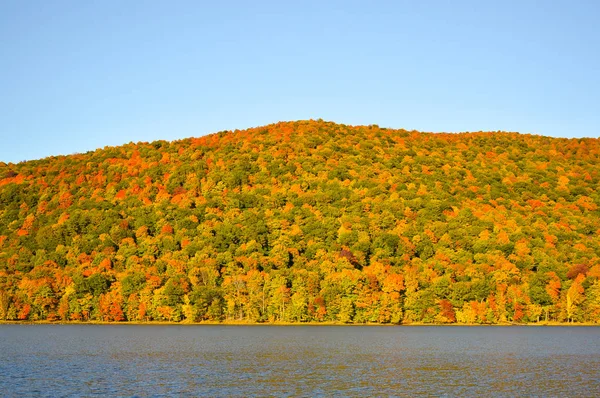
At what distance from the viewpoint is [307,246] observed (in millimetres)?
159875

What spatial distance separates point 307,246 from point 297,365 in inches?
3670

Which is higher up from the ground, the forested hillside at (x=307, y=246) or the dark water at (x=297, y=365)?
the forested hillside at (x=307, y=246)

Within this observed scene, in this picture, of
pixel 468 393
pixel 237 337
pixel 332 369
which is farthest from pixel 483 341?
pixel 468 393

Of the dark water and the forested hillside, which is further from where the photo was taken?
the forested hillside

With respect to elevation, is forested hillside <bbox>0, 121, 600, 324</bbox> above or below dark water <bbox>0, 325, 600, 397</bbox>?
above

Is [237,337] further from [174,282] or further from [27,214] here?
[27,214]

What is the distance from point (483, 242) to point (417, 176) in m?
42.3

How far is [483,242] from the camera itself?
509 ft

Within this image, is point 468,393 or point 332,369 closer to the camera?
point 468,393

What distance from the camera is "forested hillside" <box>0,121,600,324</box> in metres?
142

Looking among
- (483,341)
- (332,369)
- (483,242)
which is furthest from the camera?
(483,242)

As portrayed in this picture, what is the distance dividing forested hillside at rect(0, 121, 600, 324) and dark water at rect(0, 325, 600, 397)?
3150 cm

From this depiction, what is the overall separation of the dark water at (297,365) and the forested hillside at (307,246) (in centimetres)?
3150

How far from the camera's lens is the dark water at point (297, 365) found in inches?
2055
